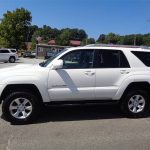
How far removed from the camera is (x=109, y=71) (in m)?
8.30

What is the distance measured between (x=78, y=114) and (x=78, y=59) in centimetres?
148

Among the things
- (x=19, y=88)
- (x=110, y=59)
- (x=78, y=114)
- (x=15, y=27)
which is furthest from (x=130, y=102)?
(x=15, y=27)

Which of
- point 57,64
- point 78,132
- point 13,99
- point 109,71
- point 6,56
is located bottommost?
point 78,132

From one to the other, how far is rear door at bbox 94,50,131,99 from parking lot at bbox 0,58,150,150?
0.69m

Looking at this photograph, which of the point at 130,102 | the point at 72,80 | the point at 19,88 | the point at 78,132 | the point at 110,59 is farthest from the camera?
the point at 130,102

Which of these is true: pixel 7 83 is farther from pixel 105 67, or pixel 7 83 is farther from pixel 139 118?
pixel 139 118

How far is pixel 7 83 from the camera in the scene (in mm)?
7715

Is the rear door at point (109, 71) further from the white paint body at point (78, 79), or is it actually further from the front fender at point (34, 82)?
the front fender at point (34, 82)

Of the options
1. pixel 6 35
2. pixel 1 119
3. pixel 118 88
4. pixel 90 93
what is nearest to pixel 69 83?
pixel 90 93

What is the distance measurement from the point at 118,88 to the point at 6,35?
→ 7235 centimetres

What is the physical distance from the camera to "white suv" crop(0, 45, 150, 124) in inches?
307

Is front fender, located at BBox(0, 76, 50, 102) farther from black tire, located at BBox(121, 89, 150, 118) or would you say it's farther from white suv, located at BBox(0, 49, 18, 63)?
white suv, located at BBox(0, 49, 18, 63)

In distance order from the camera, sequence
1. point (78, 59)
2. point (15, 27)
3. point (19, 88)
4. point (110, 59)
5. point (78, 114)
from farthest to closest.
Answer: point (15, 27) → point (78, 114) → point (110, 59) → point (78, 59) → point (19, 88)

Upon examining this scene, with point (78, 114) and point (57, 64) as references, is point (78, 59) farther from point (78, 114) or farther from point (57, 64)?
point (78, 114)
